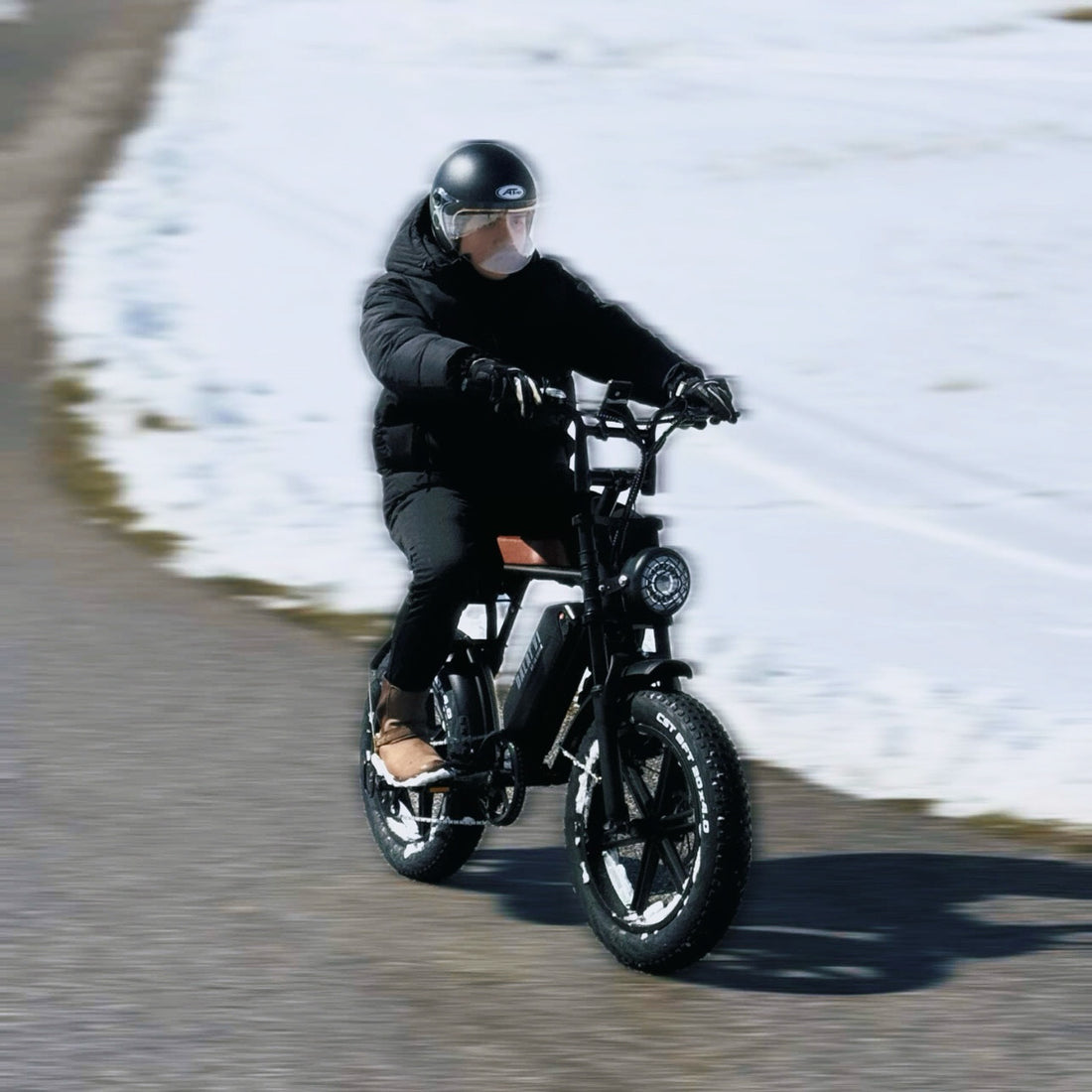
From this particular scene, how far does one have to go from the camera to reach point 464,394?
5.38 meters

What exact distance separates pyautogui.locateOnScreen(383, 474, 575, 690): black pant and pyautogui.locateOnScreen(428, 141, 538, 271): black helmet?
65cm

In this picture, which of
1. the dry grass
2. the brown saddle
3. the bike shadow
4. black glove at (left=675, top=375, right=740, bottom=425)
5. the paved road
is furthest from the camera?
the dry grass

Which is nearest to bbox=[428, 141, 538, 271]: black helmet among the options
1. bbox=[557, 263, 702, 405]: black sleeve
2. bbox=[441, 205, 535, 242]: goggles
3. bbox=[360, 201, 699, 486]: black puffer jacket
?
bbox=[441, 205, 535, 242]: goggles

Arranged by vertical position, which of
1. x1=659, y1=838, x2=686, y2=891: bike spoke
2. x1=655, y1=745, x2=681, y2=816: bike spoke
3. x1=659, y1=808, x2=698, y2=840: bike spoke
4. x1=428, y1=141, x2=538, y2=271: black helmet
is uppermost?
x1=428, y1=141, x2=538, y2=271: black helmet

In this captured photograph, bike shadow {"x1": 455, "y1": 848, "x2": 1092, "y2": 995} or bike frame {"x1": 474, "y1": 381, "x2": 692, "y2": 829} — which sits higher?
bike frame {"x1": 474, "y1": 381, "x2": 692, "y2": 829}

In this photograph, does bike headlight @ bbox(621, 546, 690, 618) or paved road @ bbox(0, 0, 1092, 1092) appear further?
bike headlight @ bbox(621, 546, 690, 618)

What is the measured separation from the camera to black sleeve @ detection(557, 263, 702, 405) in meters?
5.84

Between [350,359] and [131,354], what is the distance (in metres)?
1.31

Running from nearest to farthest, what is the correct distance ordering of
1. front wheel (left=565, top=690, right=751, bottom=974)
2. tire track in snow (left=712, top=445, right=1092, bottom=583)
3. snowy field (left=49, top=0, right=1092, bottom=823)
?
1. front wheel (left=565, top=690, right=751, bottom=974)
2. snowy field (left=49, top=0, right=1092, bottom=823)
3. tire track in snow (left=712, top=445, right=1092, bottom=583)

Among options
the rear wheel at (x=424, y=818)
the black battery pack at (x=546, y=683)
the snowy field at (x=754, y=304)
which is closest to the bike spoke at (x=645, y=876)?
the black battery pack at (x=546, y=683)

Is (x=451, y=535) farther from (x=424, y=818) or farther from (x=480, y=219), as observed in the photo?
(x=424, y=818)

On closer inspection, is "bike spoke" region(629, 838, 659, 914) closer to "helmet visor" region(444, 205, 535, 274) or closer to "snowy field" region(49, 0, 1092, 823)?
"helmet visor" region(444, 205, 535, 274)

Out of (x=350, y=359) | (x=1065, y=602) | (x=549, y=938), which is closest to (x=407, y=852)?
(x=549, y=938)

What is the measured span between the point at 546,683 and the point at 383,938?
733mm
